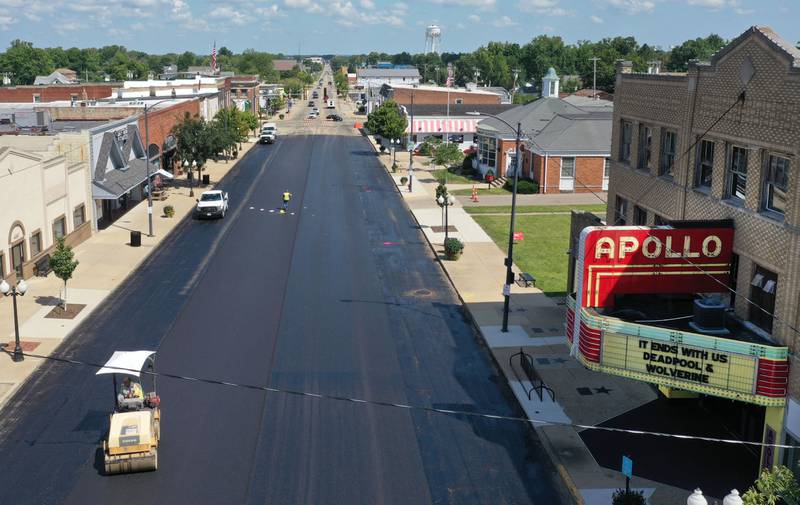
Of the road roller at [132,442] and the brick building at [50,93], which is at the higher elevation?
the brick building at [50,93]

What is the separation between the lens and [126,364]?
72.0ft

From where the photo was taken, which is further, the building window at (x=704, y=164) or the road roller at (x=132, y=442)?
the building window at (x=704, y=164)

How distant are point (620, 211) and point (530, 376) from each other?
8.51 m

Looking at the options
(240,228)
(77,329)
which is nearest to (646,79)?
(77,329)

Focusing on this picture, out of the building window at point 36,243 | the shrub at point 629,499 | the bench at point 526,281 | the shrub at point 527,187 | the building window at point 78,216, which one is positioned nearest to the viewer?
the shrub at point 629,499

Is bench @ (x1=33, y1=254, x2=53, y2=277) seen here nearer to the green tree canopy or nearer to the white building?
the white building

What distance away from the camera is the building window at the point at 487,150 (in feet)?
243

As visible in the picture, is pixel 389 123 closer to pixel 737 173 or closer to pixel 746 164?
pixel 737 173

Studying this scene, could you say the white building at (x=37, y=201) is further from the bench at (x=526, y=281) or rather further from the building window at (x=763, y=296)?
Result: the building window at (x=763, y=296)

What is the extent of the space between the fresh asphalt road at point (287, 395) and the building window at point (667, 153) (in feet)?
29.2

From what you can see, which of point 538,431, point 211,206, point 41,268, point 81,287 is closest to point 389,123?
point 211,206

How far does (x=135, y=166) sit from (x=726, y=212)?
45.6 m

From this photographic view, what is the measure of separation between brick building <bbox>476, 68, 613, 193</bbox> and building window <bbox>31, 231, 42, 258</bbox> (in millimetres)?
40039

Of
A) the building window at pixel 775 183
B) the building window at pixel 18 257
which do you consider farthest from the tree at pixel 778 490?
the building window at pixel 18 257
